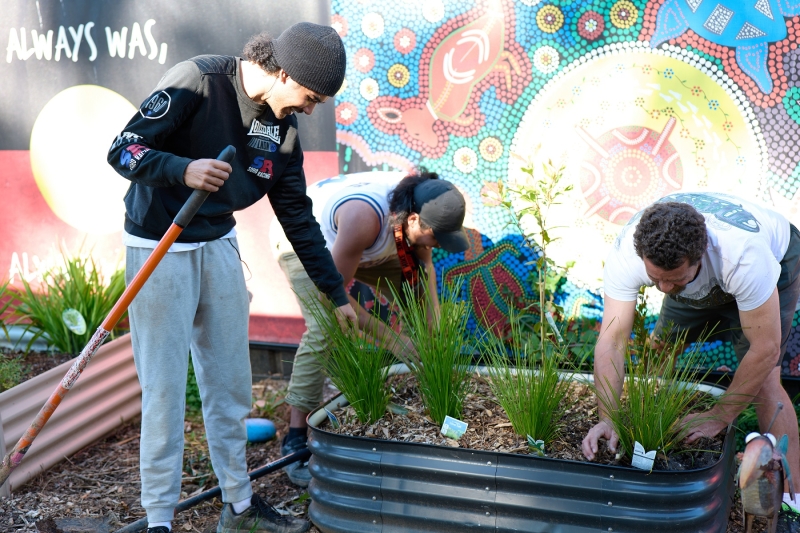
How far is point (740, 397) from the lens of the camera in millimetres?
2586

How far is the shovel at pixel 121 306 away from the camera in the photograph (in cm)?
213

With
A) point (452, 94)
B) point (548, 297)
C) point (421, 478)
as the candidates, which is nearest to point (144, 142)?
point (421, 478)

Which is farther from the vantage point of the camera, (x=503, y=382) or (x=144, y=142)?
(x=503, y=382)

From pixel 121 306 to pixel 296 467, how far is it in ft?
4.54

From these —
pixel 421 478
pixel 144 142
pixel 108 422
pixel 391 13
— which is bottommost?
pixel 108 422

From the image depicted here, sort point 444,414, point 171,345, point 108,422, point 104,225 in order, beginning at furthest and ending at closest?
point 104,225 < point 108,422 < point 444,414 < point 171,345

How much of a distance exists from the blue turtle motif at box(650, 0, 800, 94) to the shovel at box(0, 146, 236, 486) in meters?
2.36

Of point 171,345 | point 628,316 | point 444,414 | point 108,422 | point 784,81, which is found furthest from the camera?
point 108,422

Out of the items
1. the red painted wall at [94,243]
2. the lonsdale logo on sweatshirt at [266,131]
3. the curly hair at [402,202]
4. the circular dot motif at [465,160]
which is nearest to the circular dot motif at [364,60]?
the red painted wall at [94,243]

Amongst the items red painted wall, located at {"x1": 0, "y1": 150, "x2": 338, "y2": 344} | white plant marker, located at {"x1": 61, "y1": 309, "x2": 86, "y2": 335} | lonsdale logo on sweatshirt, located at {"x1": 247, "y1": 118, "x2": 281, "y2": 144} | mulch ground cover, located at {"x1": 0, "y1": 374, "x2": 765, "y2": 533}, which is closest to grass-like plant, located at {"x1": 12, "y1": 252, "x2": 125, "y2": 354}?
white plant marker, located at {"x1": 61, "y1": 309, "x2": 86, "y2": 335}

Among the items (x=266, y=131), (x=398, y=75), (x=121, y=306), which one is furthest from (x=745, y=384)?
(x=398, y=75)

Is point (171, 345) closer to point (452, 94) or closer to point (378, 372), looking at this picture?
point (378, 372)

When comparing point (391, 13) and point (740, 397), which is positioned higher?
point (391, 13)

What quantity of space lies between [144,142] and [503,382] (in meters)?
1.48
